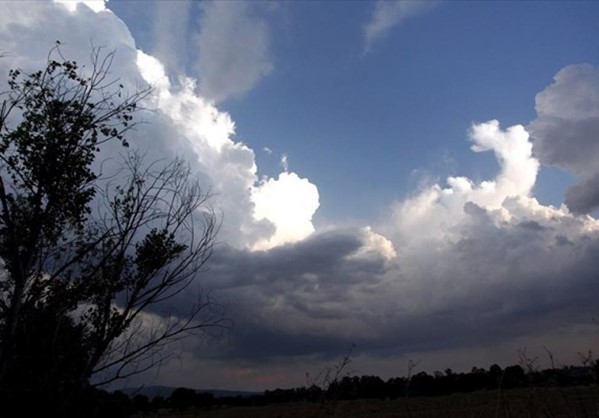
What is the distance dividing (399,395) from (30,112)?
6.87m

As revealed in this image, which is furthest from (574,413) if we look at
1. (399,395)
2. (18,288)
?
(18,288)

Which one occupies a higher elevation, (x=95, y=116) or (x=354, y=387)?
(x=95, y=116)

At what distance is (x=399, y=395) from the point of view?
6.05 metres

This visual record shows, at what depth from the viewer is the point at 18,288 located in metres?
6.64

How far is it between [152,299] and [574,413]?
5.76 metres

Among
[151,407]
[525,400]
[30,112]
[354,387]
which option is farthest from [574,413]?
[30,112]

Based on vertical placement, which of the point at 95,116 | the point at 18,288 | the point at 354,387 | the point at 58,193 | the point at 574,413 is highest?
the point at 95,116

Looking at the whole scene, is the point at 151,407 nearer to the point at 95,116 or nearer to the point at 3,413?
the point at 3,413

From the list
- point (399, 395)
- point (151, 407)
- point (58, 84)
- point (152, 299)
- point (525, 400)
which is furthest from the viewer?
point (151, 407)

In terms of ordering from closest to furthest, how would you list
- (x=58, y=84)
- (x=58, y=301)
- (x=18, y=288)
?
(x=18, y=288) → (x=58, y=301) → (x=58, y=84)

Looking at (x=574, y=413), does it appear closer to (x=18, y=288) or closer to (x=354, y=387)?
(x=354, y=387)

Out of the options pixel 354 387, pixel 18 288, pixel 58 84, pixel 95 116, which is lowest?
pixel 354 387

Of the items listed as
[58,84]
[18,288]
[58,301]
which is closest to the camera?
Result: [18,288]

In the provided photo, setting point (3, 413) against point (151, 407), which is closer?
point (3, 413)
